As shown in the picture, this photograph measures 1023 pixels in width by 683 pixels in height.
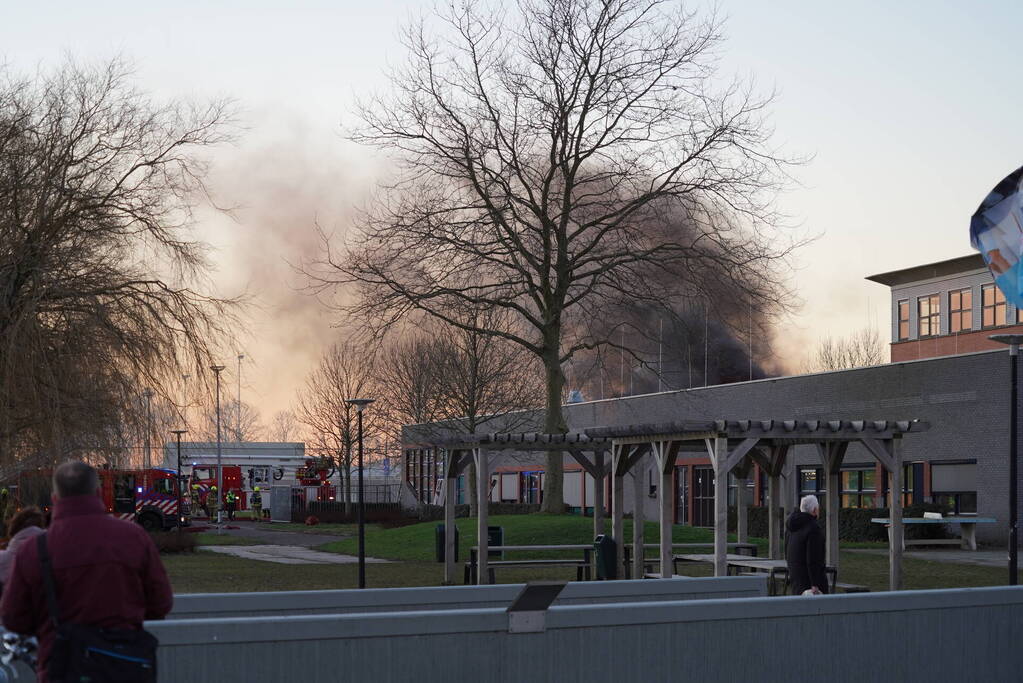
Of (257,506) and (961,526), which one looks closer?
(961,526)

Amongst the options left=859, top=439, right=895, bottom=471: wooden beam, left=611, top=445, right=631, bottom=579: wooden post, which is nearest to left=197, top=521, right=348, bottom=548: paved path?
left=611, top=445, right=631, bottom=579: wooden post

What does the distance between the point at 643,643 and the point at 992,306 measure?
48607mm

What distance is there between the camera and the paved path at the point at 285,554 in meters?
33.0

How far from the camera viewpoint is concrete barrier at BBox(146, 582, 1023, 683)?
8.03 meters

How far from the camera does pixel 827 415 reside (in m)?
45.1

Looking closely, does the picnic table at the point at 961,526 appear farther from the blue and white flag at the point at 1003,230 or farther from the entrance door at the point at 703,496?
the entrance door at the point at 703,496

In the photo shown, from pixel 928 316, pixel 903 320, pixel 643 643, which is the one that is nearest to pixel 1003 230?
pixel 643 643

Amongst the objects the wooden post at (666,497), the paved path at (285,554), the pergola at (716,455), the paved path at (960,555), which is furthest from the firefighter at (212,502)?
the wooden post at (666,497)

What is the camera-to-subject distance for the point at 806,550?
1480cm

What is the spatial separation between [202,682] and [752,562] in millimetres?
13879

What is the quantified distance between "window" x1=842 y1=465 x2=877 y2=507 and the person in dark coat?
2855cm

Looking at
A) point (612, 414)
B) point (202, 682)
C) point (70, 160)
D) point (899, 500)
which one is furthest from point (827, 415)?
point (202, 682)

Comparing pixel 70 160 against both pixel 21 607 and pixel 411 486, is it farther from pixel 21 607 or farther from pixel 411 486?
pixel 411 486

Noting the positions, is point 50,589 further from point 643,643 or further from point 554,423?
point 554,423
